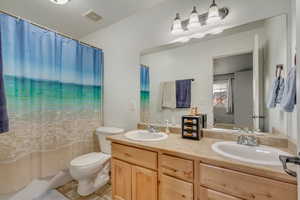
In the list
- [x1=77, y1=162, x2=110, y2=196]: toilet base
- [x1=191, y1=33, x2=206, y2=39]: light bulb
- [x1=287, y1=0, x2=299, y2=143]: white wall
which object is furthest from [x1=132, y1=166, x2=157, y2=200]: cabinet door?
[x1=191, y1=33, x2=206, y2=39]: light bulb

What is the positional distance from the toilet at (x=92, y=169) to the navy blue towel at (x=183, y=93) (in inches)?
35.1

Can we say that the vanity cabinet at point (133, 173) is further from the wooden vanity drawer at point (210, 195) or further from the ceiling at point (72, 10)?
the ceiling at point (72, 10)

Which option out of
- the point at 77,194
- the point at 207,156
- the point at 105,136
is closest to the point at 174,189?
the point at 207,156

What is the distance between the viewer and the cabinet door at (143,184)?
45.4 inches

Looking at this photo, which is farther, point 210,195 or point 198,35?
point 198,35

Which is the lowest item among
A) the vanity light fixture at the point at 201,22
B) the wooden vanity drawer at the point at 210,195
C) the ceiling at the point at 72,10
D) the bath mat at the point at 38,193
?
the bath mat at the point at 38,193

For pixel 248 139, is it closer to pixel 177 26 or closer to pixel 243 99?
pixel 243 99

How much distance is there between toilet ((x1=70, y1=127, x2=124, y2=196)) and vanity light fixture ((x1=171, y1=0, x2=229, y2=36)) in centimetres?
147

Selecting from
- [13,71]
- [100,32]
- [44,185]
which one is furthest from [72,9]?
[44,185]

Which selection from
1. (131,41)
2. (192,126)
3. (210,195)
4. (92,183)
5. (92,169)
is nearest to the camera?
(210,195)

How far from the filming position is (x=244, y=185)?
2.65ft

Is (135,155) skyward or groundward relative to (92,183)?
skyward

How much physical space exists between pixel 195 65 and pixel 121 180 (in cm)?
143

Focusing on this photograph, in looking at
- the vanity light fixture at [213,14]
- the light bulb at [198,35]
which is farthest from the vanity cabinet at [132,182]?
the vanity light fixture at [213,14]
